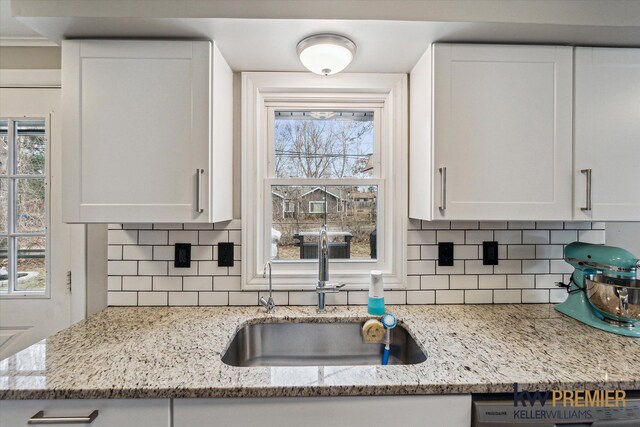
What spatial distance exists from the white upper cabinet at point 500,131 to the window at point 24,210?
197 centimetres

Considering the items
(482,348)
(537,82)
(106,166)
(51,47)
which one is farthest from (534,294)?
(51,47)

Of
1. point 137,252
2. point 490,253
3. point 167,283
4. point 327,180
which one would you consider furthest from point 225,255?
point 490,253

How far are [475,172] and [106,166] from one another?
→ 4.82ft

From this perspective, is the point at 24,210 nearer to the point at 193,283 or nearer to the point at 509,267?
the point at 193,283

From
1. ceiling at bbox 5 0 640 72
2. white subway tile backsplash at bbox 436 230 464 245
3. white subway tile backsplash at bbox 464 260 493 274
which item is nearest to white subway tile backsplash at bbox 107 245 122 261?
ceiling at bbox 5 0 640 72

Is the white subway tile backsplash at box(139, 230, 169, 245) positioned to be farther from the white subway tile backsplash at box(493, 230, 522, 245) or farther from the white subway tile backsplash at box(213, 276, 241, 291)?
the white subway tile backsplash at box(493, 230, 522, 245)

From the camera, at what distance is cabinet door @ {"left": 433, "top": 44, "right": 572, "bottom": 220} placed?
1.26 meters

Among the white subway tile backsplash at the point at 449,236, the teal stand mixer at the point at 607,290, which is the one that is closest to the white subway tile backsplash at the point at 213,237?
the white subway tile backsplash at the point at 449,236

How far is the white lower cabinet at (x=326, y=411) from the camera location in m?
0.89

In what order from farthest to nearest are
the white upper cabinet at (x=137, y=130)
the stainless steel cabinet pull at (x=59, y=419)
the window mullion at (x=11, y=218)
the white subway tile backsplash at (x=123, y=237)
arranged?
the window mullion at (x=11, y=218) < the white subway tile backsplash at (x=123, y=237) < the white upper cabinet at (x=137, y=130) < the stainless steel cabinet pull at (x=59, y=419)

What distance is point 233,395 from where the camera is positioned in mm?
877

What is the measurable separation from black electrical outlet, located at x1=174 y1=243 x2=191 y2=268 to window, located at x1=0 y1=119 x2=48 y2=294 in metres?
0.75

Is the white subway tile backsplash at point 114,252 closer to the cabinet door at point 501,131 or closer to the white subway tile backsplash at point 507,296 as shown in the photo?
the cabinet door at point 501,131

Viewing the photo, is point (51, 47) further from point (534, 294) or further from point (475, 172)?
point (534, 294)
